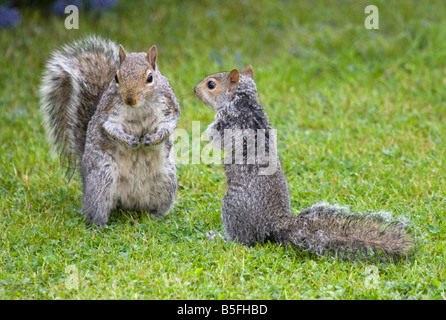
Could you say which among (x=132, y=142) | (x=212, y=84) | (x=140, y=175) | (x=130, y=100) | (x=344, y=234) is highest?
(x=212, y=84)

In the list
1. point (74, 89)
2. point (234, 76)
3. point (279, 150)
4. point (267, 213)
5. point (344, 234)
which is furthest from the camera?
point (279, 150)

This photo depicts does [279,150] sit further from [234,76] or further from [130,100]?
[130,100]

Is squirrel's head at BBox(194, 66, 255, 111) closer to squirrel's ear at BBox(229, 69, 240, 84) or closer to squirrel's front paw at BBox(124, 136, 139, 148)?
squirrel's ear at BBox(229, 69, 240, 84)

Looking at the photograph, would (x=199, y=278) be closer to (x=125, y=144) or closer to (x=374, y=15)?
(x=125, y=144)

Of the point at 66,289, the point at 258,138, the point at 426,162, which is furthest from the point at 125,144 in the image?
the point at 426,162

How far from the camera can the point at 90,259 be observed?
3.54m

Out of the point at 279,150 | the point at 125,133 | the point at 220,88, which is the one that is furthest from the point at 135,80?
the point at 279,150

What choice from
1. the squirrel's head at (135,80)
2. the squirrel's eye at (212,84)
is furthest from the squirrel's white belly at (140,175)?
the squirrel's eye at (212,84)

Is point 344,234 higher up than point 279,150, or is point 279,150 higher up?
point 279,150

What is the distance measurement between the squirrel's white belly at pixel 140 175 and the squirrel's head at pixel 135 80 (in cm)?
41

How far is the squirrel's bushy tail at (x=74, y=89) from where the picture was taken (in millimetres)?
4398

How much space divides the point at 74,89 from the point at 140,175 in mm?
806

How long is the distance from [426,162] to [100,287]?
273cm

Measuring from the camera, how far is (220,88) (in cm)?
382
